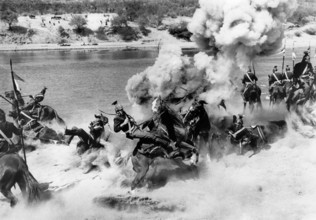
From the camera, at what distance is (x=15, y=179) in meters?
11.4

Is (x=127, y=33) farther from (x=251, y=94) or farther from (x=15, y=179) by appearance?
(x=15, y=179)

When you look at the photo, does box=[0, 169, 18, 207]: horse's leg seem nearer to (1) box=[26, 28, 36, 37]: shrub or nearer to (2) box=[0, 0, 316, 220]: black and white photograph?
(2) box=[0, 0, 316, 220]: black and white photograph

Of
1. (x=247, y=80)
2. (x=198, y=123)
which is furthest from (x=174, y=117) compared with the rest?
(x=247, y=80)

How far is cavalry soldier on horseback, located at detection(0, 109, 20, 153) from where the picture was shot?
1230cm

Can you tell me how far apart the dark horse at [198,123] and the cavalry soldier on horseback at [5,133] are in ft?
18.7

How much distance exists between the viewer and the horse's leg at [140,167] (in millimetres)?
12234

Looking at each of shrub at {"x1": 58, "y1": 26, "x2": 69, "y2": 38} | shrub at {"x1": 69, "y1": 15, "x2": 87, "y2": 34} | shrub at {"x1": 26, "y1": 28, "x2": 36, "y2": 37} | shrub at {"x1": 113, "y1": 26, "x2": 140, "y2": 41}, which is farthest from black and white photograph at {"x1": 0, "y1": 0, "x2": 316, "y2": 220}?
shrub at {"x1": 69, "y1": 15, "x2": 87, "y2": 34}

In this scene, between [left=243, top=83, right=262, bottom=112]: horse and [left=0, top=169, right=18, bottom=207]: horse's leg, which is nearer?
[left=0, top=169, right=18, bottom=207]: horse's leg

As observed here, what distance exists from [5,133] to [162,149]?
15.9ft

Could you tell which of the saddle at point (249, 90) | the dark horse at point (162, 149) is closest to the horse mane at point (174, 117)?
the dark horse at point (162, 149)

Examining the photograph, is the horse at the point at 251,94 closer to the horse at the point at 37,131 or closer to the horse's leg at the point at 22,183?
the horse at the point at 37,131

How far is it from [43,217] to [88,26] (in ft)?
234

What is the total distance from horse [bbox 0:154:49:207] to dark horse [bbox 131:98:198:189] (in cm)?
280

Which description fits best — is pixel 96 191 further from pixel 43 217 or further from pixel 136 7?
pixel 136 7
